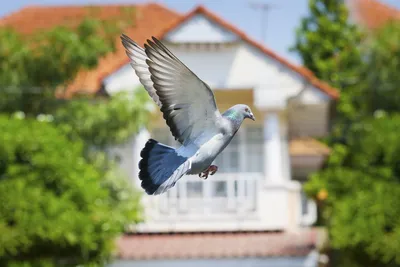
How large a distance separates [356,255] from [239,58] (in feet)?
14.6

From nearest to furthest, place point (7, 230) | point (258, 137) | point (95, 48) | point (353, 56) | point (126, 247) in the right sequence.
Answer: point (7, 230), point (95, 48), point (126, 247), point (353, 56), point (258, 137)

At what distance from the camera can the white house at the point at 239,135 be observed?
1480 cm

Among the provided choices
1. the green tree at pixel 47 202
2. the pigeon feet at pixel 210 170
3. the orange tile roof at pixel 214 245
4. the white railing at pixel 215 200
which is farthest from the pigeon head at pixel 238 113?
the white railing at pixel 215 200

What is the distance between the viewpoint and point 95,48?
13.0 meters

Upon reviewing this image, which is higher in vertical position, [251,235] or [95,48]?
[95,48]

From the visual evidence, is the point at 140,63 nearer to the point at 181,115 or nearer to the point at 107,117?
the point at 181,115

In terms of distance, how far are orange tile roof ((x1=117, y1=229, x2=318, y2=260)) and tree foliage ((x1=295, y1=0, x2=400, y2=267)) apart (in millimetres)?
975

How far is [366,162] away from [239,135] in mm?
4672

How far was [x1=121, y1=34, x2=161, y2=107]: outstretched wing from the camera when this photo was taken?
2038mm

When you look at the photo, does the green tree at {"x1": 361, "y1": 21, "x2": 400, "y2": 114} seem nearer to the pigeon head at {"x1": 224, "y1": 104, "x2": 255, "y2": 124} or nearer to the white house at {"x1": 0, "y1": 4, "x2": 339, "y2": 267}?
the white house at {"x1": 0, "y1": 4, "x2": 339, "y2": 267}

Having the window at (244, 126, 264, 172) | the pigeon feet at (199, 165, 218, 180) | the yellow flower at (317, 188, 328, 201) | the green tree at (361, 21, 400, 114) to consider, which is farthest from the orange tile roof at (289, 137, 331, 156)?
the pigeon feet at (199, 165, 218, 180)

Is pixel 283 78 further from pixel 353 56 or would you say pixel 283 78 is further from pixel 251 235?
pixel 251 235

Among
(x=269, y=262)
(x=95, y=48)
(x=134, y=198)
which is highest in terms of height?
(x=95, y=48)

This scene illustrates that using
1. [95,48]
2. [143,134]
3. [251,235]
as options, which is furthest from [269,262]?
[95,48]
